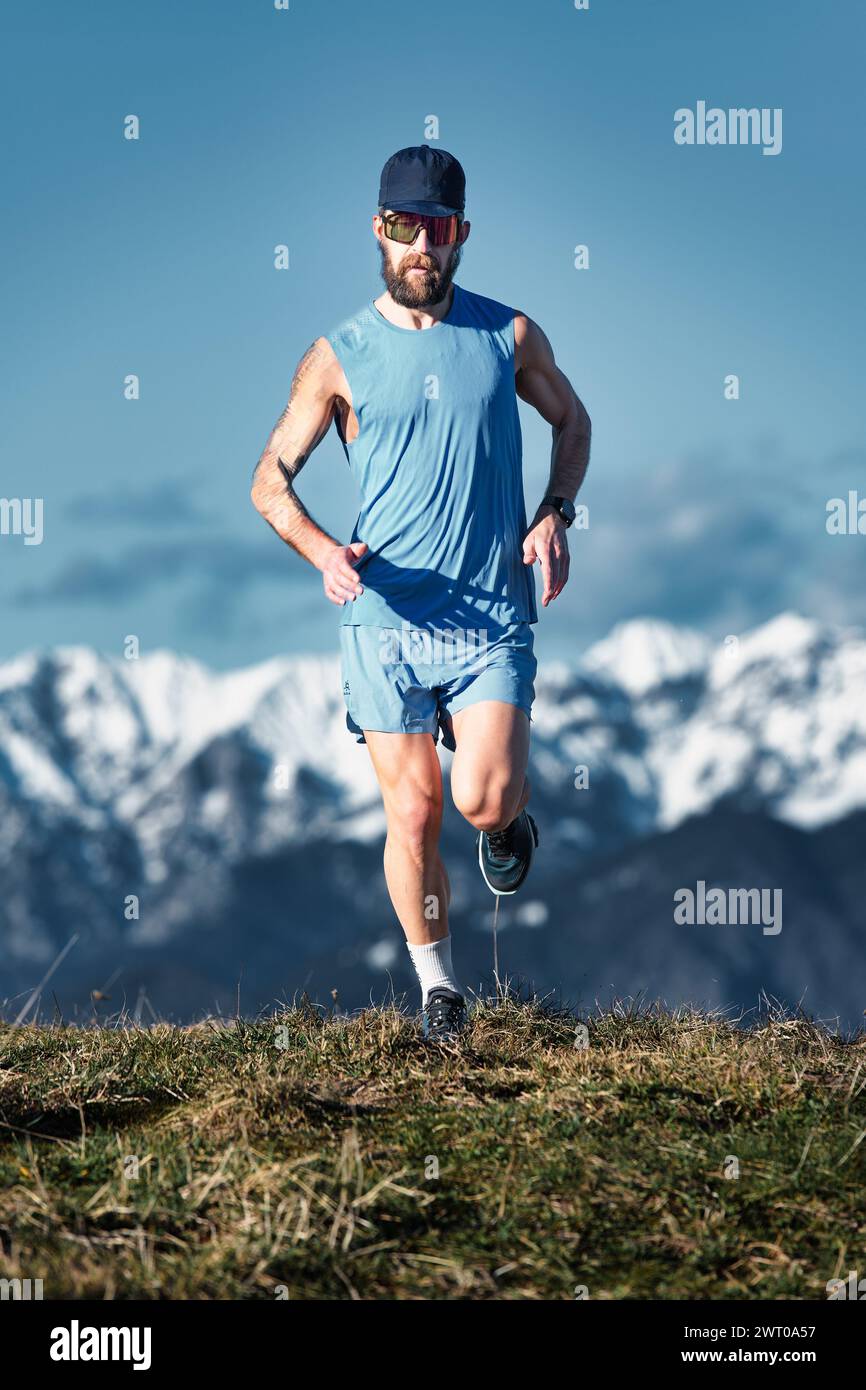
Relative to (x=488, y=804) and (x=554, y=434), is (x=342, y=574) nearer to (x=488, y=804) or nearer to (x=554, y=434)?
(x=488, y=804)

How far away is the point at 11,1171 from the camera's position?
196 inches

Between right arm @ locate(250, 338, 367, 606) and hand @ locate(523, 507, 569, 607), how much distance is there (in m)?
0.80

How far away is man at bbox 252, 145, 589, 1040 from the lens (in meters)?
6.72

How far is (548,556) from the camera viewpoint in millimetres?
6766

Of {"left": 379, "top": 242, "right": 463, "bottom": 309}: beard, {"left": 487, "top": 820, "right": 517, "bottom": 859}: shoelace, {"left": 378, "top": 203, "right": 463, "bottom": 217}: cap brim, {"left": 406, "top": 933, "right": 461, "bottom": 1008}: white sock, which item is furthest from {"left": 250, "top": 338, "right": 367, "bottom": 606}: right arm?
{"left": 406, "top": 933, "right": 461, "bottom": 1008}: white sock

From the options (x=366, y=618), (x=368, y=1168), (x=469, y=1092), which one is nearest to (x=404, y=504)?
(x=366, y=618)

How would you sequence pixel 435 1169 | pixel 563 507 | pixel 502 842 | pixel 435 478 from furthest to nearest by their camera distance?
pixel 502 842
pixel 563 507
pixel 435 478
pixel 435 1169

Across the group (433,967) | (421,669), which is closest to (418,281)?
(421,669)

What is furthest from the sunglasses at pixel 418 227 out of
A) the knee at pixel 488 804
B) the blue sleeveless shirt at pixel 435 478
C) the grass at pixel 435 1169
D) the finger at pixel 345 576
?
the grass at pixel 435 1169

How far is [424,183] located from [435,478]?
4.50ft
